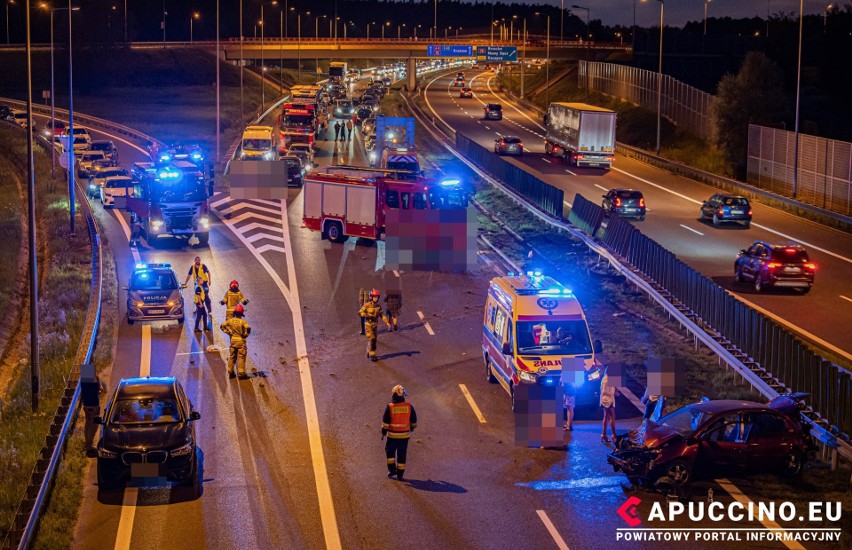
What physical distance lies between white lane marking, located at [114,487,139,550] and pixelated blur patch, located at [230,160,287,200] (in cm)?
3379

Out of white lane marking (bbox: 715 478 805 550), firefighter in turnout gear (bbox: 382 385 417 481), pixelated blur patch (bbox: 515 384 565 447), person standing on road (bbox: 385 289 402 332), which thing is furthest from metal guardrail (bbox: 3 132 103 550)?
white lane marking (bbox: 715 478 805 550)

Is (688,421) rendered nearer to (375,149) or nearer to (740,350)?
(740,350)

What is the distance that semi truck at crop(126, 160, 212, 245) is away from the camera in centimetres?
3800

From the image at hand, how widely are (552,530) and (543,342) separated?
6.29 metres

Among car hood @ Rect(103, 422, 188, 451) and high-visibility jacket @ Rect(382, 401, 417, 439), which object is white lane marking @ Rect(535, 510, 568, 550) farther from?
car hood @ Rect(103, 422, 188, 451)

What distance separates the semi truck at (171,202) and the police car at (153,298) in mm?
9892

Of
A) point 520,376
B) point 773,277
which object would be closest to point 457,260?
point 773,277

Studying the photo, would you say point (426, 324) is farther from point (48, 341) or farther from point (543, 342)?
point (48, 341)

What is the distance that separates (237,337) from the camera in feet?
75.4

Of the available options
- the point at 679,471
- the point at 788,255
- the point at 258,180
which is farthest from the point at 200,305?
the point at 258,180

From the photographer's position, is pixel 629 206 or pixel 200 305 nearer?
pixel 200 305

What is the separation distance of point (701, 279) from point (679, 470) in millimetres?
10775

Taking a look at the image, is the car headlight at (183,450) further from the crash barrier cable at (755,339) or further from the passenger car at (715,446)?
the crash barrier cable at (755,339)

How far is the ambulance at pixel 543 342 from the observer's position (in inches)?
802
